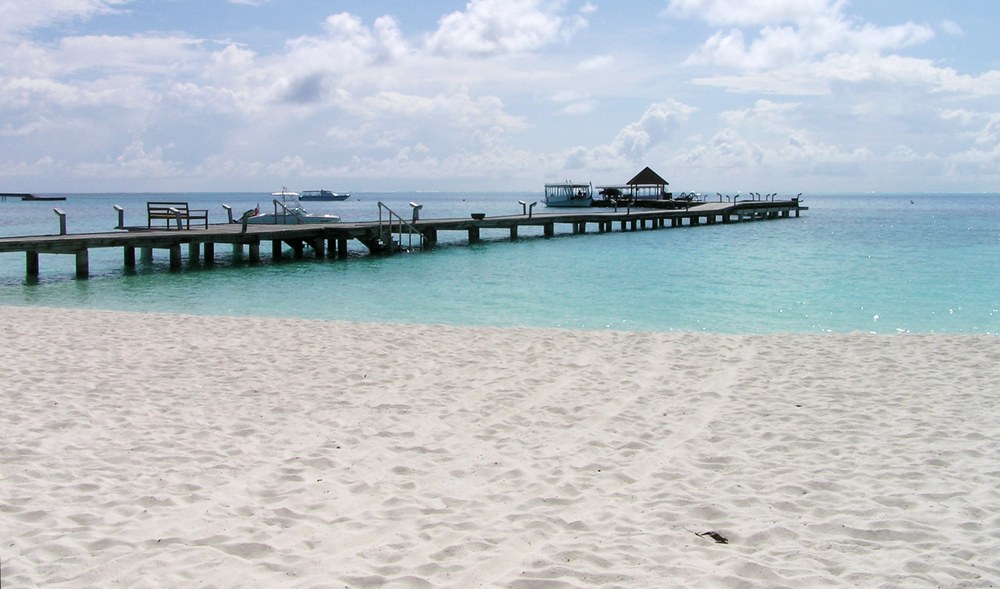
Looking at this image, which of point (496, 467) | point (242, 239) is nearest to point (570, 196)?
point (242, 239)

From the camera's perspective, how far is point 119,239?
74.2 ft

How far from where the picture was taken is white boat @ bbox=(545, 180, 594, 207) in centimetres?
9014

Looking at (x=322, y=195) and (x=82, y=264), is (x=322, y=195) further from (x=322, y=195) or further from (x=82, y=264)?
(x=82, y=264)

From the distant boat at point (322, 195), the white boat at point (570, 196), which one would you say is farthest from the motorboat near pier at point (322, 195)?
the white boat at point (570, 196)

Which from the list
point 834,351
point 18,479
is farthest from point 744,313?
point 18,479

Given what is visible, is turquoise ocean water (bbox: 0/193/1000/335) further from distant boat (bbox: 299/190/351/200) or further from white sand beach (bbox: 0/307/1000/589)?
distant boat (bbox: 299/190/351/200)

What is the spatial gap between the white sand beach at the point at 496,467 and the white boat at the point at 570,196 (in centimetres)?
8058

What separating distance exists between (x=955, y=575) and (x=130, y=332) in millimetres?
10750

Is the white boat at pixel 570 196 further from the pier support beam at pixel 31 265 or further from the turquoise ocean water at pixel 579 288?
the pier support beam at pixel 31 265

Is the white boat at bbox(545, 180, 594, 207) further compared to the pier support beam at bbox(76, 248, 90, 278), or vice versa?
the white boat at bbox(545, 180, 594, 207)

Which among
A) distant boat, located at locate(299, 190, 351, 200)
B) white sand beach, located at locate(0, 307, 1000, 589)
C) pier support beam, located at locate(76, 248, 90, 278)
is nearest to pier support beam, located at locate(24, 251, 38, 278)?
pier support beam, located at locate(76, 248, 90, 278)

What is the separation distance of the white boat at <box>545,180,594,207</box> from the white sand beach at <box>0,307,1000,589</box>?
80581 millimetres

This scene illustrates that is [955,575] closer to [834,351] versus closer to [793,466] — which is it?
[793,466]

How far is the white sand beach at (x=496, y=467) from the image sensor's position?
13.8 ft
